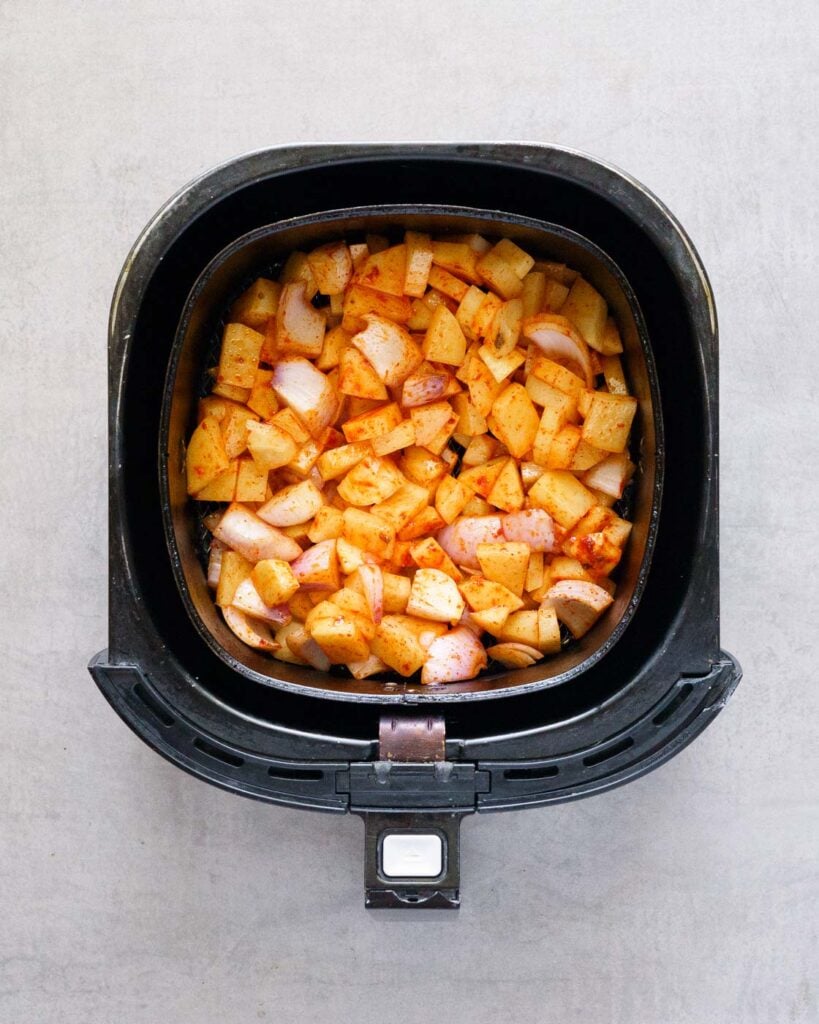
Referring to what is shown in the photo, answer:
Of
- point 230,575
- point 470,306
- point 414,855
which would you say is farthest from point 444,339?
point 414,855

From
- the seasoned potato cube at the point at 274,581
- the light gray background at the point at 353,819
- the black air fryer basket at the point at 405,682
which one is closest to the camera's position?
the black air fryer basket at the point at 405,682

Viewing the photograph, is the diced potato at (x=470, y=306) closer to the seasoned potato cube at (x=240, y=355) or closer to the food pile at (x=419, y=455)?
the food pile at (x=419, y=455)

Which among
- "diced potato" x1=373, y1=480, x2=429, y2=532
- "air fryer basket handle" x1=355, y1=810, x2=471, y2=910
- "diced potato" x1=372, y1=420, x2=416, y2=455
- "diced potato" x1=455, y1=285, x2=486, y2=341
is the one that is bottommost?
"air fryer basket handle" x1=355, y1=810, x2=471, y2=910

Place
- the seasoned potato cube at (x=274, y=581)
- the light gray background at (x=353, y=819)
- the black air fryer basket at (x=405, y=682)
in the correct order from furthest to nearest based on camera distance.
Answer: the light gray background at (x=353, y=819) → the seasoned potato cube at (x=274, y=581) → the black air fryer basket at (x=405, y=682)

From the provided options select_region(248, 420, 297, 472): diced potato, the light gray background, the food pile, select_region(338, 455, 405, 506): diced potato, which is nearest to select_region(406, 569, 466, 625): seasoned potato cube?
the food pile

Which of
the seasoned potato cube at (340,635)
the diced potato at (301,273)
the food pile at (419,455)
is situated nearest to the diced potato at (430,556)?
the food pile at (419,455)

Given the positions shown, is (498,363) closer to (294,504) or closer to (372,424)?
(372,424)

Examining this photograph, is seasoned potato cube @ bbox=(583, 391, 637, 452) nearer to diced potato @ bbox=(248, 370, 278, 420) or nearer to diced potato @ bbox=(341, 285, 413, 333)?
diced potato @ bbox=(341, 285, 413, 333)
